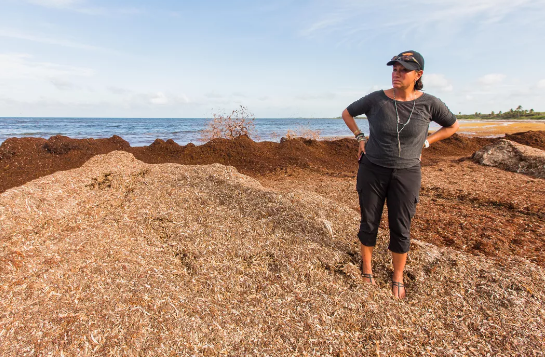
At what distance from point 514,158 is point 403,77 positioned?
355 inches

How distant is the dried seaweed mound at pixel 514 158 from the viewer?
8305 millimetres

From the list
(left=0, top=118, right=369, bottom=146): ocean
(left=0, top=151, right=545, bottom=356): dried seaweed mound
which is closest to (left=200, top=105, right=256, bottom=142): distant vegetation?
(left=0, top=118, right=369, bottom=146): ocean

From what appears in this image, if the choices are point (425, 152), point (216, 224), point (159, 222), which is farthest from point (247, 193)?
point (425, 152)

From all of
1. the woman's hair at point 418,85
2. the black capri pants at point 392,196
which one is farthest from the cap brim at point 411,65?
the black capri pants at point 392,196

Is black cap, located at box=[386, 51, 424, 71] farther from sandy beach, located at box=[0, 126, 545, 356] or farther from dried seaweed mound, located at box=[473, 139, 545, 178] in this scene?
dried seaweed mound, located at box=[473, 139, 545, 178]

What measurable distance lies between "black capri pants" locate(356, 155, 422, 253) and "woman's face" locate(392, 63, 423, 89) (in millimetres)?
703

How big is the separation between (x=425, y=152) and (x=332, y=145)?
163 inches

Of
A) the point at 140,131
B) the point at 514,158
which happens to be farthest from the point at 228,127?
the point at 140,131

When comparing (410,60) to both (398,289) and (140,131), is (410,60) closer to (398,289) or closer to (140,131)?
(398,289)

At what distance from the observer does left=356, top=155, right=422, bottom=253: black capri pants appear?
104 inches

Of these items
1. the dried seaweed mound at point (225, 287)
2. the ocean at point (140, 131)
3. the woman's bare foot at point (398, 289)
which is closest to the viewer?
the dried seaweed mound at point (225, 287)

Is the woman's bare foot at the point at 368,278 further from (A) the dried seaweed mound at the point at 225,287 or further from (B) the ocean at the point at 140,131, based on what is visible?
(B) the ocean at the point at 140,131

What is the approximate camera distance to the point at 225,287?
112 inches

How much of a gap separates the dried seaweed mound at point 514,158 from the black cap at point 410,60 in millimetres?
7979
